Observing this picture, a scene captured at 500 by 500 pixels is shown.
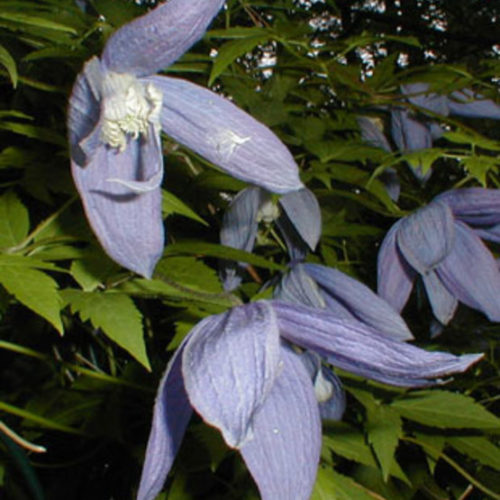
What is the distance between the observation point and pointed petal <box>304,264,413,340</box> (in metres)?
0.78

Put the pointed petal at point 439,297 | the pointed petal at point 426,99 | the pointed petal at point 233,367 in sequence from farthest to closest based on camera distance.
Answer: the pointed petal at point 426,99, the pointed petal at point 439,297, the pointed petal at point 233,367

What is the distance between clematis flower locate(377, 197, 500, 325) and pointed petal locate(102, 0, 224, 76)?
0.49 m

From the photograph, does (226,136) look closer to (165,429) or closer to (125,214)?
(125,214)

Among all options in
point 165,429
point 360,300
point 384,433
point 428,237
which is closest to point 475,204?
point 428,237

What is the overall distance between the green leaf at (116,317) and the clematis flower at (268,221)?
0.28 metres

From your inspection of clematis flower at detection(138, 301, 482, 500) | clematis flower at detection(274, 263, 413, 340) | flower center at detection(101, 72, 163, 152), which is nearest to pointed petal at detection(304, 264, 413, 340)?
clematis flower at detection(274, 263, 413, 340)

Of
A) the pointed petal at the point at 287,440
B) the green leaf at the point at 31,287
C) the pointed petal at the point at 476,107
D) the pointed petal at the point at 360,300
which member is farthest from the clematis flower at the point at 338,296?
the pointed petal at the point at 476,107

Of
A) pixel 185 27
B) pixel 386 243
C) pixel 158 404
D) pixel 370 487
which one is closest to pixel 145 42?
pixel 185 27

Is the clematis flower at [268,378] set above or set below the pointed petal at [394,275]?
above

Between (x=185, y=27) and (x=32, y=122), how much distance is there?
478 mm

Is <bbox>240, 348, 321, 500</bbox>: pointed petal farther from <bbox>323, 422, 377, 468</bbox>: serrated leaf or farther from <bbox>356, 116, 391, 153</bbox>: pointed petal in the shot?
<bbox>356, 116, 391, 153</bbox>: pointed petal

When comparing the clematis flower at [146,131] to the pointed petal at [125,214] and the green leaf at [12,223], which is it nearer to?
the pointed petal at [125,214]

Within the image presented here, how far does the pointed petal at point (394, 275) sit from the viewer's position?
0.91 meters

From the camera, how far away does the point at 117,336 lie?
1.62 feet
